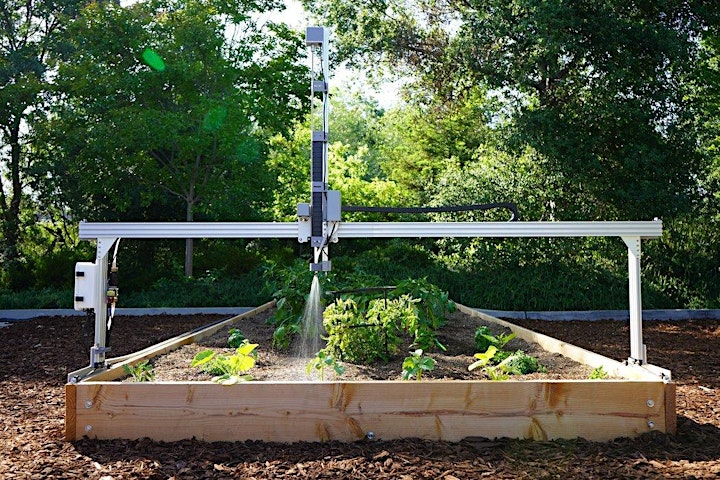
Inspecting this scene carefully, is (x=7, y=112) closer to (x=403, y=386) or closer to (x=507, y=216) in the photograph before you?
(x=507, y=216)

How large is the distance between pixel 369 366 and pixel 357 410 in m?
0.85

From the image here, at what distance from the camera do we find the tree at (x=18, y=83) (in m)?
11.0

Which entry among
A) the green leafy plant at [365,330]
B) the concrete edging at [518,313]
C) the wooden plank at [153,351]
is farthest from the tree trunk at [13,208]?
the green leafy plant at [365,330]

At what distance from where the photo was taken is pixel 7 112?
11203 millimetres

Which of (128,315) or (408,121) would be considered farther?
(408,121)

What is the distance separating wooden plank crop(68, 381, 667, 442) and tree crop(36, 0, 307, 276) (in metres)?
6.81

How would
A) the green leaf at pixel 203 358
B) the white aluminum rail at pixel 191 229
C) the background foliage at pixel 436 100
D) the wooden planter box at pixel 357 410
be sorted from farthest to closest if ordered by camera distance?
the background foliage at pixel 436 100 → the green leaf at pixel 203 358 → the white aluminum rail at pixel 191 229 → the wooden planter box at pixel 357 410

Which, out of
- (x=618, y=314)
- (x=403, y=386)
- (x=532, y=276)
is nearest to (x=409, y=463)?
(x=403, y=386)

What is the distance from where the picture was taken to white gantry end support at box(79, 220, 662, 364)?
3.03 m

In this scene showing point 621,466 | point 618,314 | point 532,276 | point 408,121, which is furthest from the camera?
point 408,121

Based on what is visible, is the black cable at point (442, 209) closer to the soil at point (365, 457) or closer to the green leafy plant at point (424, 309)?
the green leafy plant at point (424, 309)

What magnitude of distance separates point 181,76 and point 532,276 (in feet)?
17.3

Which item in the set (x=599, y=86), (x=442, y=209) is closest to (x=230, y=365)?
(x=442, y=209)

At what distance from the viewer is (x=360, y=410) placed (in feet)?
9.70
